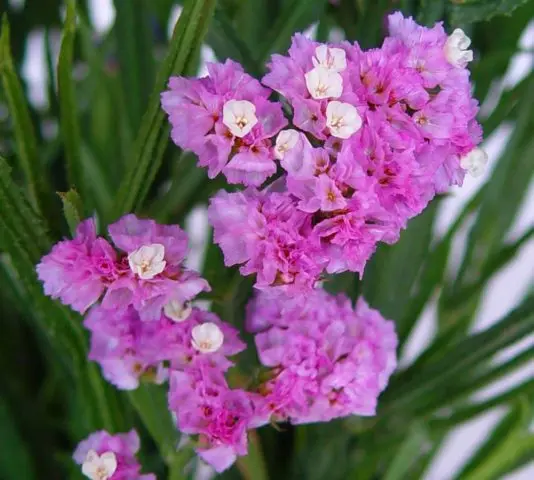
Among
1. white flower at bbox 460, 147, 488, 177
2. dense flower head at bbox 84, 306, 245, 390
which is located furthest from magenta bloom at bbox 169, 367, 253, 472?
white flower at bbox 460, 147, 488, 177

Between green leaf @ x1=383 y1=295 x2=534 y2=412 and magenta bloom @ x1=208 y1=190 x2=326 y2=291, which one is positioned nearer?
magenta bloom @ x1=208 y1=190 x2=326 y2=291

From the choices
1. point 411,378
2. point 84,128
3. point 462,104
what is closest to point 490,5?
point 462,104

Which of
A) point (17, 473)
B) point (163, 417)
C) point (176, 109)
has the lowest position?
Answer: point (17, 473)


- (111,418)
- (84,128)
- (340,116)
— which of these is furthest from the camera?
(84,128)

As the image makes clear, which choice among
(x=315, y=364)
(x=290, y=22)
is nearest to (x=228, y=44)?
(x=290, y=22)

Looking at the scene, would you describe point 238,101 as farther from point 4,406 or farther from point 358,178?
point 4,406

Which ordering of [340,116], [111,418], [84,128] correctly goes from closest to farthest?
[340,116] < [111,418] < [84,128]

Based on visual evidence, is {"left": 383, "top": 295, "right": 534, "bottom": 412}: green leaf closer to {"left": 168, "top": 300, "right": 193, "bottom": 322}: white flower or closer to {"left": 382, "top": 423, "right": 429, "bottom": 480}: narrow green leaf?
{"left": 382, "top": 423, "right": 429, "bottom": 480}: narrow green leaf
